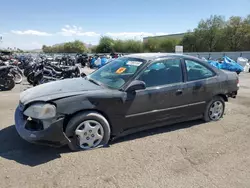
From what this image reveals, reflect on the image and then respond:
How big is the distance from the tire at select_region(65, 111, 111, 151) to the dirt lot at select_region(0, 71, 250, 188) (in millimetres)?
130

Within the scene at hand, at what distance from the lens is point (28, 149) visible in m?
3.63

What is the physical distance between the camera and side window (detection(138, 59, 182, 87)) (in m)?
4.09

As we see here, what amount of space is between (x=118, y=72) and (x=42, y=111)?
159 centimetres

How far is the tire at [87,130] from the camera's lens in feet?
11.3

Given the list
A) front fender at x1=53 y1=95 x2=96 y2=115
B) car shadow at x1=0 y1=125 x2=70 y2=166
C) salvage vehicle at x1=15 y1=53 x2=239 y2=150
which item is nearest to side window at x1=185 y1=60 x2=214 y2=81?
salvage vehicle at x1=15 y1=53 x2=239 y2=150

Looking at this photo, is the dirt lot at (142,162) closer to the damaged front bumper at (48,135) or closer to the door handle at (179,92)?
the damaged front bumper at (48,135)

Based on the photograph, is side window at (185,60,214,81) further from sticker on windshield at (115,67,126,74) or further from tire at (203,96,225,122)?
sticker on windshield at (115,67,126,74)

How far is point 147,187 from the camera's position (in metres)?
2.72

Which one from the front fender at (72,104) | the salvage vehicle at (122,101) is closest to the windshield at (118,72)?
the salvage vehicle at (122,101)

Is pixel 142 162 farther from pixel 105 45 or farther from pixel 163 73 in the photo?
pixel 105 45

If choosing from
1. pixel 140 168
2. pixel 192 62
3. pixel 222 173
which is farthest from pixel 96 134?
pixel 192 62

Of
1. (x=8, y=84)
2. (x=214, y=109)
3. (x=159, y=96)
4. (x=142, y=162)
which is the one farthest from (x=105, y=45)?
(x=142, y=162)

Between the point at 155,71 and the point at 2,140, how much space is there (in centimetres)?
288

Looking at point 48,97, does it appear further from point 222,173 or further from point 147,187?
point 222,173
